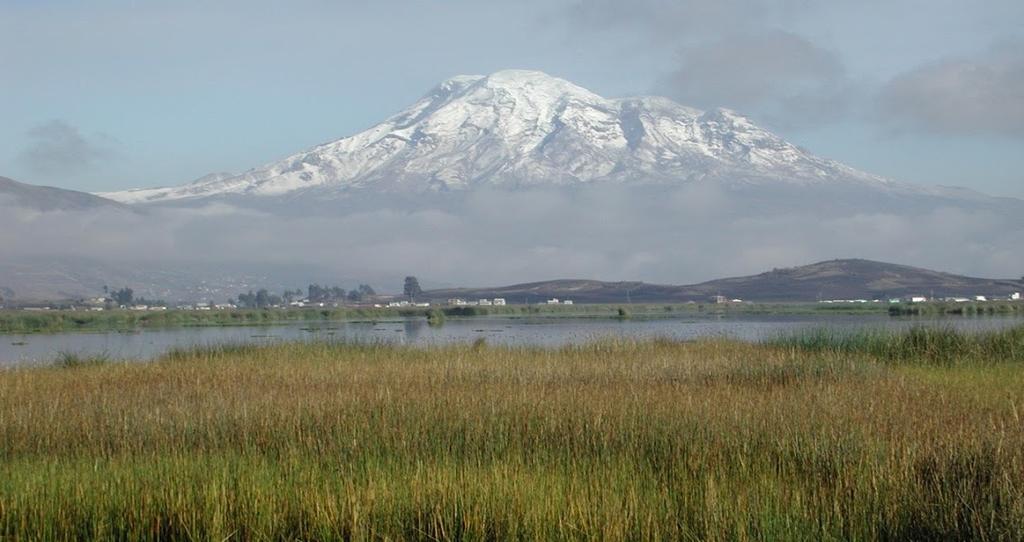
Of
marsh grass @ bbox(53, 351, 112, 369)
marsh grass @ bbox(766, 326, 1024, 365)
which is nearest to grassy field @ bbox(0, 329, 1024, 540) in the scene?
marsh grass @ bbox(766, 326, 1024, 365)

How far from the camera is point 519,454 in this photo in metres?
11.1

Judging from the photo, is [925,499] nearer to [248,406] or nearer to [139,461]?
[139,461]

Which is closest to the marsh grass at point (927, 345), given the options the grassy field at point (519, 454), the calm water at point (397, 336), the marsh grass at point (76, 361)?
the calm water at point (397, 336)

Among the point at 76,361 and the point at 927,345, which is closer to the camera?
the point at 76,361

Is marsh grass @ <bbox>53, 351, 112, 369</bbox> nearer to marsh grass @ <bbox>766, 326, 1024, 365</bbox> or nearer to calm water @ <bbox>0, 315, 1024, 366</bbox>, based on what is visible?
calm water @ <bbox>0, 315, 1024, 366</bbox>

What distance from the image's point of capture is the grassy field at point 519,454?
8734 millimetres

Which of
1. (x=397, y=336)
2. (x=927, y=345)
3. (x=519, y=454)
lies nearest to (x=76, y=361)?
(x=519, y=454)

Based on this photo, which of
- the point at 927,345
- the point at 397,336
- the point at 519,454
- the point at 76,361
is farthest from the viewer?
the point at 397,336

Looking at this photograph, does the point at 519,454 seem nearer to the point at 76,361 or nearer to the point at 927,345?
the point at 927,345

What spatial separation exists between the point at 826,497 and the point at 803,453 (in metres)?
1.68

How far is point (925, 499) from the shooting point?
905cm

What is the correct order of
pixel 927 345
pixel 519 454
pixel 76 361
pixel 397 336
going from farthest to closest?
pixel 397 336 < pixel 927 345 < pixel 76 361 < pixel 519 454

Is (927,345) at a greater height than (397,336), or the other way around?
(397,336)

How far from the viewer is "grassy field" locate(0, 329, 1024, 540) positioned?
28.7ft
